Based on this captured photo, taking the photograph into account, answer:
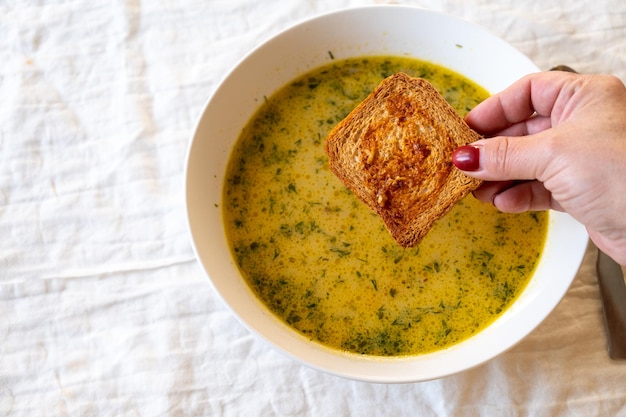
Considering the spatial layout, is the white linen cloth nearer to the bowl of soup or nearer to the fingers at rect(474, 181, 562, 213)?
the bowl of soup

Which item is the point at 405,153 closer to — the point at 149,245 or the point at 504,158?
the point at 504,158

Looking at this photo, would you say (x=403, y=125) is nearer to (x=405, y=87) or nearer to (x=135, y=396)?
(x=405, y=87)

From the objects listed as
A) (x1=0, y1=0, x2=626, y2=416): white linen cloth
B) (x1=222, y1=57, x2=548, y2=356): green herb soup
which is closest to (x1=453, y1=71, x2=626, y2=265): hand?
(x1=222, y1=57, x2=548, y2=356): green herb soup

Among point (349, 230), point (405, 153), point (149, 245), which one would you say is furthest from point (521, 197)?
point (149, 245)

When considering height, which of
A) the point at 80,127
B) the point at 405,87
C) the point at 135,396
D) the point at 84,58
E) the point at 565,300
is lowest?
the point at 135,396

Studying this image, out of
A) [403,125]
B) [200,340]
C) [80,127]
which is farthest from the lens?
[80,127]

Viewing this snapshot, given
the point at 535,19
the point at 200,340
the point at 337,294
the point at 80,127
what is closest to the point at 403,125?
the point at 337,294
